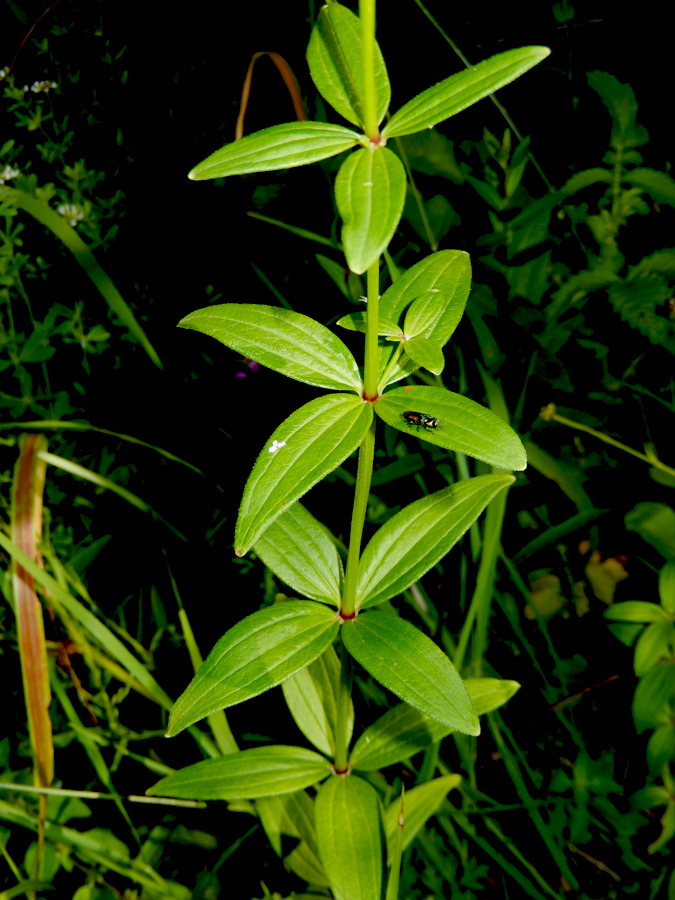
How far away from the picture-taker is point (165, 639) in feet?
5.92

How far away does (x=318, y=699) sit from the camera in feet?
4.33

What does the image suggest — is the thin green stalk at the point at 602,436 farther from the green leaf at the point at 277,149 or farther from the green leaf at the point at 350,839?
the green leaf at the point at 277,149

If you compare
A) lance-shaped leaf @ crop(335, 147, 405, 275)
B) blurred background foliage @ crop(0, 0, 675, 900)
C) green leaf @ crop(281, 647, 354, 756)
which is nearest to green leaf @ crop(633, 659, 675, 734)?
blurred background foliage @ crop(0, 0, 675, 900)

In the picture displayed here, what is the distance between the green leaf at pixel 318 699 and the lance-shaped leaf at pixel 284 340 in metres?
0.66

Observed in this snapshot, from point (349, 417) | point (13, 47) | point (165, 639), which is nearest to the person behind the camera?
point (349, 417)

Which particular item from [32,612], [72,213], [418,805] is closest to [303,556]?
[418,805]

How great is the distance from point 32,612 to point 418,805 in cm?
87

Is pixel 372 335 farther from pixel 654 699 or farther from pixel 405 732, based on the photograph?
pixel 654 699

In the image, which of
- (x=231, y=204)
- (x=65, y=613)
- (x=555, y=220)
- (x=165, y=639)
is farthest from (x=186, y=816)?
(x=555, y=220)

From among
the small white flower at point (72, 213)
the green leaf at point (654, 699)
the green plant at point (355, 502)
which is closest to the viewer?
the green plant at point (355, 502)

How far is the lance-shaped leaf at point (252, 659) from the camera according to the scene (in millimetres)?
925

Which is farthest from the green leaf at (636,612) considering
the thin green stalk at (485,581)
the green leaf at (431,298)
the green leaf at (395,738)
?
the green leaf at (431,298)

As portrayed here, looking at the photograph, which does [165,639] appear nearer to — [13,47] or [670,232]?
[670,232]

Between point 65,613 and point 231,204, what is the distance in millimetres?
1314
